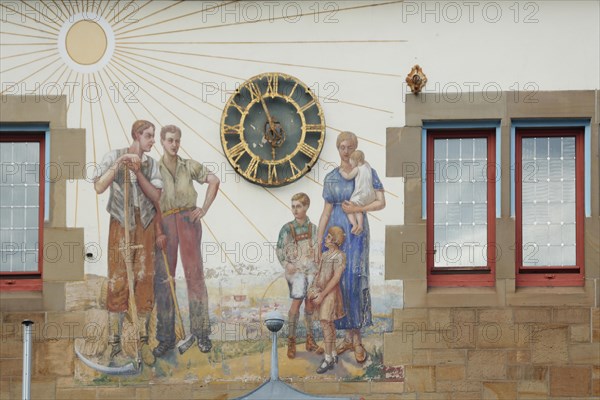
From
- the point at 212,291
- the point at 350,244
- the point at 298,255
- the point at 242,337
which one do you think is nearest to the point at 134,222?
the point at 212,291

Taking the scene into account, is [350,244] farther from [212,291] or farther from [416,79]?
[416,79]

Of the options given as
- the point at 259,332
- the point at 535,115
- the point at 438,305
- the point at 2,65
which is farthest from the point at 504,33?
the point at 2,65

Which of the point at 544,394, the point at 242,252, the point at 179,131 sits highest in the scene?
the point at 179,131

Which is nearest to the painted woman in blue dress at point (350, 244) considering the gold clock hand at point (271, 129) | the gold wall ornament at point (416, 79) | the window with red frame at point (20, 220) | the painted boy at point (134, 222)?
the gold clock hand at point (271, 129)

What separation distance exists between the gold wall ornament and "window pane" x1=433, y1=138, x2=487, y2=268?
87cm

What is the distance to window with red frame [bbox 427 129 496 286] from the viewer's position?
64.5 feet

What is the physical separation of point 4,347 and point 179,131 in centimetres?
311

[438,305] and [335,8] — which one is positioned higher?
[335,8]

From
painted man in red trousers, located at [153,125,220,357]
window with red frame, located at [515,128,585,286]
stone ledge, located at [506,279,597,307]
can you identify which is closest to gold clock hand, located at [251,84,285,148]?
painted man in red trousers, located at [153,125,220,357]

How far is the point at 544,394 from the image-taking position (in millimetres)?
19297

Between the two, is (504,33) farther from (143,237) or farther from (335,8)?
(143,237)

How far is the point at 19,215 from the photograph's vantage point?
19.8 meters

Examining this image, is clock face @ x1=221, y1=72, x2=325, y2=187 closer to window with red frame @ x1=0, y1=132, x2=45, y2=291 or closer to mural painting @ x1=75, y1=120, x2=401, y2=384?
mural painting @ x1=75, y1=120, x2=401, y2=384

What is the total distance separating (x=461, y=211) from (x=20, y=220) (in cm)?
501
